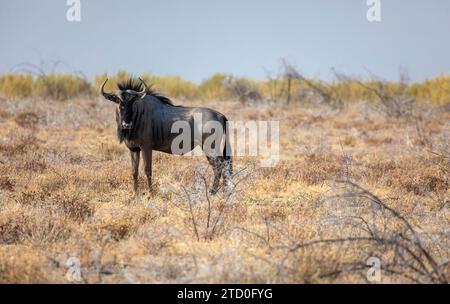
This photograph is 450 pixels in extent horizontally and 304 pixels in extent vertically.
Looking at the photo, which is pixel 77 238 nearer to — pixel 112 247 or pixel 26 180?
pixel 112 247

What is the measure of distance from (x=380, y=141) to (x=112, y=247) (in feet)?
36.5

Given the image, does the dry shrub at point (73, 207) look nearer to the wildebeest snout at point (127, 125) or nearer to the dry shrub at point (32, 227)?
the dry shrub at point (32, 227)

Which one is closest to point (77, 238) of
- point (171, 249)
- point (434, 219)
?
point (171, 249)

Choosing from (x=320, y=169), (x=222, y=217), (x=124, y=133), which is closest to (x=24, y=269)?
(x=222, y=217)

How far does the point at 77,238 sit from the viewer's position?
17.2ft

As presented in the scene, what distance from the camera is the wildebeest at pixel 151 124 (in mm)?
7895

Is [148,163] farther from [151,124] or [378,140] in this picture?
[378,140]

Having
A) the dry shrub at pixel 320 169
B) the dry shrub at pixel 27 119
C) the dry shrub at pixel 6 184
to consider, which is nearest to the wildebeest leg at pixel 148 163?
the dry shrub at pixel 6 184

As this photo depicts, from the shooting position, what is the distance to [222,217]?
6.24m

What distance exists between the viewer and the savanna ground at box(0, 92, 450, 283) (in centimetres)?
432

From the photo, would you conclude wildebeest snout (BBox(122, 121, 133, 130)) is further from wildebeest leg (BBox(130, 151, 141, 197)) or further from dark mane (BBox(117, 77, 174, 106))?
dark mane (BBox(117, 77, 174, 106))

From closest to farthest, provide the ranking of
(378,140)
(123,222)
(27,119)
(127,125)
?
(123,222) < (127,125) < (378,140) < (27,119)

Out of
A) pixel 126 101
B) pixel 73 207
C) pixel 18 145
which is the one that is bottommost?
pixel 73 207

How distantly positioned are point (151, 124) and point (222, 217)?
277cm
